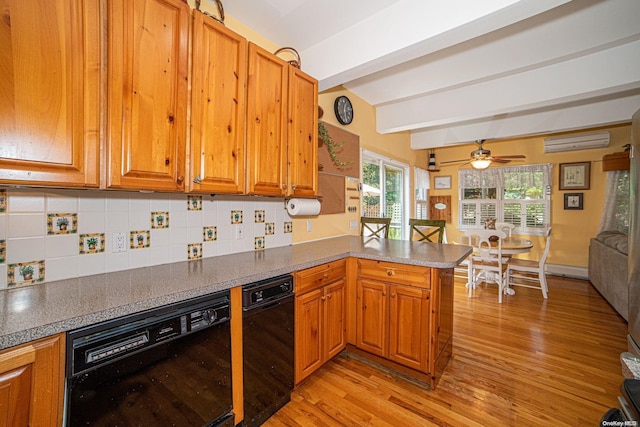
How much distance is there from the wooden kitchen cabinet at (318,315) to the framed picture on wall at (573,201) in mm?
4887

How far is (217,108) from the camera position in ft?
5.02

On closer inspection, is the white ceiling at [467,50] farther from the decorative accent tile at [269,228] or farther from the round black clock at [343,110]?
the decorative accent tile at [269,228]

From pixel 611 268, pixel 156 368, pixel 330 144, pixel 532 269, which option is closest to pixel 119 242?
pixel 156 368

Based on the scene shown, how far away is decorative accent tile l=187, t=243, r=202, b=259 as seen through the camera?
1.74 metres

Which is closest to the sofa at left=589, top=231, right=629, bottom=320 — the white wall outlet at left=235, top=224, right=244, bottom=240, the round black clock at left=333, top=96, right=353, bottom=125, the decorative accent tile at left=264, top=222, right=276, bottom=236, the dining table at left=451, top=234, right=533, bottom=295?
the dining table at left=451, top=234, right=533, bottom=295

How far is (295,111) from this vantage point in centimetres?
202

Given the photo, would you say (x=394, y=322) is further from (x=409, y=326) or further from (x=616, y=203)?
(x=616, y=203)

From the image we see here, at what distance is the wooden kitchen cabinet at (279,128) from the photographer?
174 cm

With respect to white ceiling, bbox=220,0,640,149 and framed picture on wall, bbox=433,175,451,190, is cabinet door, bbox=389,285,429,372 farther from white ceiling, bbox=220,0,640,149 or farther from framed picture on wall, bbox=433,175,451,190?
framed picture on wall, bbox=433,175,451,190

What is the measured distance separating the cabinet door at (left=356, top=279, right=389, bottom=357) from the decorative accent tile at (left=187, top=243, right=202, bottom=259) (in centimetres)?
121

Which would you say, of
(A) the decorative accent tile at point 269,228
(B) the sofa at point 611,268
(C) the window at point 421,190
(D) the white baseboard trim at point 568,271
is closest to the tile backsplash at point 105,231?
(A) the decorative accent tile at point 269,228

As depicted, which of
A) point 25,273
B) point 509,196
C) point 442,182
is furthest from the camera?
point 442,182

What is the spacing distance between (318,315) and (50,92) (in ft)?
5.80

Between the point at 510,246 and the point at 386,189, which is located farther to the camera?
the point at 386,189
